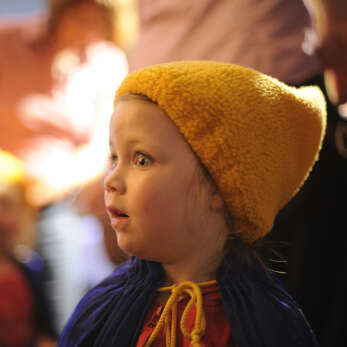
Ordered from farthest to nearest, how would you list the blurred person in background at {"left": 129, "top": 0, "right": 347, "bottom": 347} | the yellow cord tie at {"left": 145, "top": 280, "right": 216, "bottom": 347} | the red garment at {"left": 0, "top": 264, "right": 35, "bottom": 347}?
1. the red garment at {"left": 0, "top": 264, "right": 35, "bottom": 347}
2. the blurred person in background at {"left": 129, "top": 0, "right": 347, "bottom": 347}
3. the yellow cord tie at {"left": 145, "top": 280, "right": 216, "bottom": 347}

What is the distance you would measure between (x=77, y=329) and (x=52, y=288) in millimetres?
1002

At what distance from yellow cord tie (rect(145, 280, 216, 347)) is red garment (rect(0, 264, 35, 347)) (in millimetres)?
839

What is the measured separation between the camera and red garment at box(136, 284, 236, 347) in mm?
606

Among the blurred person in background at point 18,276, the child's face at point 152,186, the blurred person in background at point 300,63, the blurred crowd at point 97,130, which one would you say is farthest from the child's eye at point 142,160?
the blurred person in background at point 18,276

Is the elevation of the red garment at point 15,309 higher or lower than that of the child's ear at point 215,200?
lower

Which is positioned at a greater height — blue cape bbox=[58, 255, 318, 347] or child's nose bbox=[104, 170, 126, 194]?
child's nose bbox=[104, 170, 126, 194]

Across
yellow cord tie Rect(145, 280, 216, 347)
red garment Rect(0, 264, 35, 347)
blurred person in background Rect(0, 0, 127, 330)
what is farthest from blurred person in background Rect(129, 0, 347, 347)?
red garment Rect(0, 264, 35, 347)

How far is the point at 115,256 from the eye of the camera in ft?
3.43

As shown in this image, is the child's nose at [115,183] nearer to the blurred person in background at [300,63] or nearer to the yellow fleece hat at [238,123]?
the yellow fleece hat at [238,123]

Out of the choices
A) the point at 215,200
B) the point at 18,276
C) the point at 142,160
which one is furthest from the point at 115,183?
the point at 18,276

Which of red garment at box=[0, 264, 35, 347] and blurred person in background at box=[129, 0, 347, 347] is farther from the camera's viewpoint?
red garment at box=[0, 264, 35, 347]

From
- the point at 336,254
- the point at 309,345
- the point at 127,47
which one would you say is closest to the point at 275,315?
the point at 309,345

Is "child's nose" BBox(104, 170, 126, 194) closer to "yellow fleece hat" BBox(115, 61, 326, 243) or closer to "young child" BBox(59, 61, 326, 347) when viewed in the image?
"young child" BBox(59, 61, 326, 347)

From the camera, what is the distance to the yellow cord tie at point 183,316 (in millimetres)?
590
